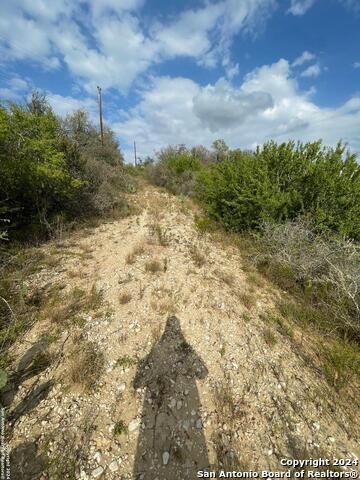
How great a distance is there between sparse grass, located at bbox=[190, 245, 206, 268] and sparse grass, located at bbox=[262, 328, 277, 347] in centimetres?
226

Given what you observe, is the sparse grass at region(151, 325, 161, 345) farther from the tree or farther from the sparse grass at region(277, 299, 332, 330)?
the tree

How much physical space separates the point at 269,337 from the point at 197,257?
2.64m

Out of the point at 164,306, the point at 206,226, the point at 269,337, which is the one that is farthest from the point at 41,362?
the point at 206,226

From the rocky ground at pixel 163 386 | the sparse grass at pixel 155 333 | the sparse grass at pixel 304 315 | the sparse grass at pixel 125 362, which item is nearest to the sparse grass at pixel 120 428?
the rocky ground at pixel 163 386

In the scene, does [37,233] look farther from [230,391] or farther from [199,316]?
[230,391]

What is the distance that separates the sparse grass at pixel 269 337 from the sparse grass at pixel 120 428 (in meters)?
2.18

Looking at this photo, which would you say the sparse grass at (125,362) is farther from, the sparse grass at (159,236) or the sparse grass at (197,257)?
the sparse grass at (159,236)

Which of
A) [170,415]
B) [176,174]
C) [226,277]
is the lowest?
[170,415]

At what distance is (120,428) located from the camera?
226 centimetres

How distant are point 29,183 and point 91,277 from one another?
3.88 m

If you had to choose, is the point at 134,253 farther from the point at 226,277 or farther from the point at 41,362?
the point at 41,362

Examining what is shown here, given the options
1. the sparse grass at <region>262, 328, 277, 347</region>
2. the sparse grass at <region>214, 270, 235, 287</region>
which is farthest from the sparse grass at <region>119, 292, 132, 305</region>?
the sparse grass at <region>262, 328, 277, 347</region>

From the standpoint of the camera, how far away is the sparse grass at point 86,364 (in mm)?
2650

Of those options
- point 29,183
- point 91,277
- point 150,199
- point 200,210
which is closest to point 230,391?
point 91,277
